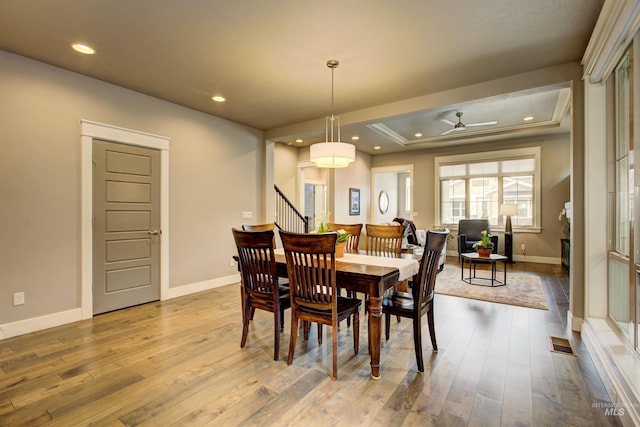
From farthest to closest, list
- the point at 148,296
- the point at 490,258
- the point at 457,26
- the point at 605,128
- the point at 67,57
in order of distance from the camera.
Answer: the point at 490,258, the point at 148,296, the point at 67,57, the point at 605,128, the point at 457,26

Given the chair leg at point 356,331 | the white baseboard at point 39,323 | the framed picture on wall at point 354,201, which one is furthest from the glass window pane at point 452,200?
the white baseboard at point 39,323

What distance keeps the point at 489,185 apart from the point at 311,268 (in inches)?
273

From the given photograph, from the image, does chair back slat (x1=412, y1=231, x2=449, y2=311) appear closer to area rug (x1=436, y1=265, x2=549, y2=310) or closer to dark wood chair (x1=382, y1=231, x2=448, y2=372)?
dark wood chair (x1=382, y1=231, x2=448, y2=372)

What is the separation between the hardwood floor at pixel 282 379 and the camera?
1.75m

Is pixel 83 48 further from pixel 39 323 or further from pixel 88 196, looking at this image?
pixel 39 323

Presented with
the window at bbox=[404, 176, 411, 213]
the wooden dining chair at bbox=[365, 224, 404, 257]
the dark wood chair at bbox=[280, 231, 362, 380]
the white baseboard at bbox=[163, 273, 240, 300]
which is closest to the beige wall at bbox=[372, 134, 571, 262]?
the window at bbox=[404, 176, 411, 213]

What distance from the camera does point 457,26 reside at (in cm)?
245

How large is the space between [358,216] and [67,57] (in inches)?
262

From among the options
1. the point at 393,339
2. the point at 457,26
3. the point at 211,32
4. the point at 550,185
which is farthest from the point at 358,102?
the point at 550,185

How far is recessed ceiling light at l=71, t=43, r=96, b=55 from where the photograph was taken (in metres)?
2.75

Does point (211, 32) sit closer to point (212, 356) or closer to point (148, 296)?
point (212, 356)

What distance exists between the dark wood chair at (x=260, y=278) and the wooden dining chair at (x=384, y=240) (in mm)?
1255

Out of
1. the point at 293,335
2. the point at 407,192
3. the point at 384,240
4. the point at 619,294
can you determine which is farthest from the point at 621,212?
the point at 407,192

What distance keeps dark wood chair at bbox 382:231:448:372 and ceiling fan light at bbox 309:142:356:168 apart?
137 cm
